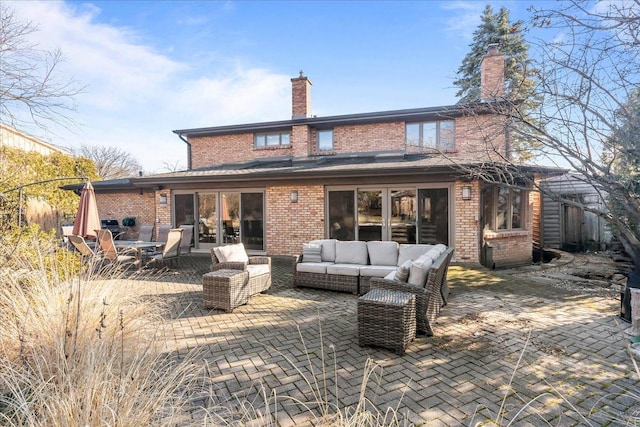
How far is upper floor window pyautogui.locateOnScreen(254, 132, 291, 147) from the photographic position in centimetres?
1349

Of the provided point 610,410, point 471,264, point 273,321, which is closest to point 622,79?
point 610,410

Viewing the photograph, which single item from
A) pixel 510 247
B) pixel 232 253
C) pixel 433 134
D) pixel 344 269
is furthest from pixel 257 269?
pixel 433 134

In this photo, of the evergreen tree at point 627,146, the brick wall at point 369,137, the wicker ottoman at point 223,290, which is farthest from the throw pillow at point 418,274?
the brick wall at point 369,137

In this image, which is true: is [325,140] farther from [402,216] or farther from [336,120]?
[402,216]

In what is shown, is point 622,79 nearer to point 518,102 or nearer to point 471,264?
point 518,102

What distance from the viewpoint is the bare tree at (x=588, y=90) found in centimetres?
310

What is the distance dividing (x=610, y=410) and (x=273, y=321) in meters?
3.79

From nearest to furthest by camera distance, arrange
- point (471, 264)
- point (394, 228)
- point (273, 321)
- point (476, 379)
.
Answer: point (476, 379) → point (273, 321) → point (471, 264) → point (394, 228)

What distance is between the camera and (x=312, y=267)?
6.72 m

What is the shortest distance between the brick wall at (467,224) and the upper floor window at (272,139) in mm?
7216

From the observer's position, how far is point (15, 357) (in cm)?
270

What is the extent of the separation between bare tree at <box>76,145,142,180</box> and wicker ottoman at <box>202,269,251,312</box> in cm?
2939

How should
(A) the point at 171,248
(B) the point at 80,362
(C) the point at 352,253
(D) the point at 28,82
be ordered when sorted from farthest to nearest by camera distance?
(A) the point at 171,248 → (C) the point at 352,253 → (D) the point at 28,82 → (B) the point at 80,362

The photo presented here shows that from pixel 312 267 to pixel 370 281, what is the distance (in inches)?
87.0
